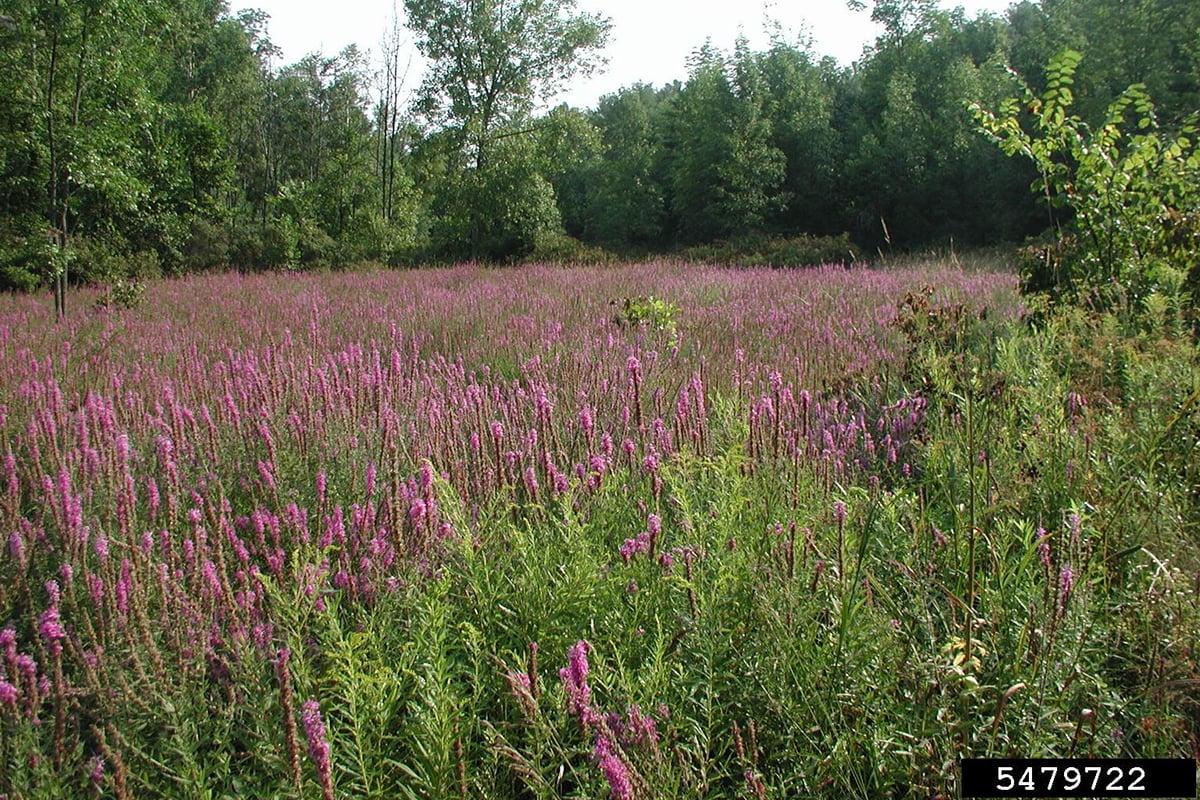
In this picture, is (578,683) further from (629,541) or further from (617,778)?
(629,541)

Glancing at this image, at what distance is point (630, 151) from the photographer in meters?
45.4

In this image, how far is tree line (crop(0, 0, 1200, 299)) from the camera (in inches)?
997

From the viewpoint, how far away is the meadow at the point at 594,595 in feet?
5.00

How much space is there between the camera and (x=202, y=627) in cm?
182

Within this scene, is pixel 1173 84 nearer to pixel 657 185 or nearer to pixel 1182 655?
pixel 657 185

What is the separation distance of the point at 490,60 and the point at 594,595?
114ft

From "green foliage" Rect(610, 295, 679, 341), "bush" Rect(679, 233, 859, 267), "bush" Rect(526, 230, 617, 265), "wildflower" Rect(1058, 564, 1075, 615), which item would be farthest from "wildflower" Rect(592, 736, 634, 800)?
"bush" Rect(526, 230, 617, 265)

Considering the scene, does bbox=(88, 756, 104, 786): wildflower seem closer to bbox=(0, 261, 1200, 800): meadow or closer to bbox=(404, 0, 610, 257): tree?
bbox=(0, 261, 1200, 800): meadow

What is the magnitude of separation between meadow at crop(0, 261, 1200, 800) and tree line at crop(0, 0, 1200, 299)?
63.1ft

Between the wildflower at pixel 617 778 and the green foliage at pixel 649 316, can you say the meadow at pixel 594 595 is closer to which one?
the wildflower at pixel 617 778

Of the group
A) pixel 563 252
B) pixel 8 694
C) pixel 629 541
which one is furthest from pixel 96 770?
pixel 563 252

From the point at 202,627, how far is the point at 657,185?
4034 centimetres

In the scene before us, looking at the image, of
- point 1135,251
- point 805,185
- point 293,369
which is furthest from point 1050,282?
point 805,185

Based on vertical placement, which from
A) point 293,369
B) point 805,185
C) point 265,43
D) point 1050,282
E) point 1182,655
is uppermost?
point 265,43
